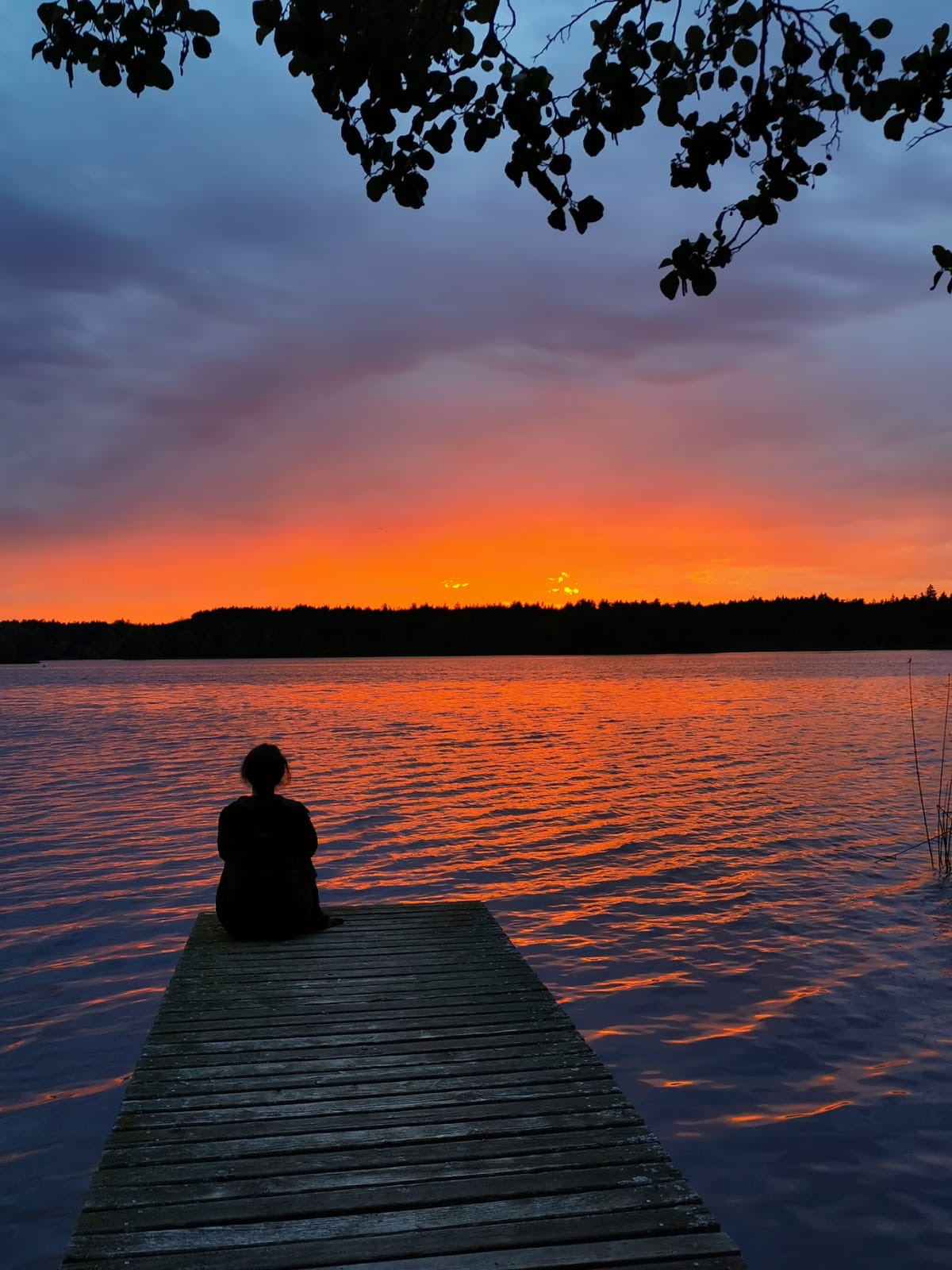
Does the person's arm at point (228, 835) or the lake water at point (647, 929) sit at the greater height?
the person's arm at point (228, 835)

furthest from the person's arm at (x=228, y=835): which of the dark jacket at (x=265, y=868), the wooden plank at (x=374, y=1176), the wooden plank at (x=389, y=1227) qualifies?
the wooden plank at (x=389, y=1227)

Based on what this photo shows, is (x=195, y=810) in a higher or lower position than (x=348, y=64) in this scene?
lower

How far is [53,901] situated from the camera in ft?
44.0

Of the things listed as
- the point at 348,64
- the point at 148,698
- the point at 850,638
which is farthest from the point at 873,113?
the point at 850,638

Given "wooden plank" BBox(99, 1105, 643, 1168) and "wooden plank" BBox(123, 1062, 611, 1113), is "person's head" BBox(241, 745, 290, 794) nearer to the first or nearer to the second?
"wooden plank" BBox(123, 1062, 611, 1113)

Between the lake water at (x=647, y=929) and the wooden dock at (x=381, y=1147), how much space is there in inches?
52.3

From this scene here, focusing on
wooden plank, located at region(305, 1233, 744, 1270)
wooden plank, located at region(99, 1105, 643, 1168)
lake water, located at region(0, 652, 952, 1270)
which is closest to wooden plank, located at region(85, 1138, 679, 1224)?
wooden plank, located at region(99, 1105, 643, 1168)

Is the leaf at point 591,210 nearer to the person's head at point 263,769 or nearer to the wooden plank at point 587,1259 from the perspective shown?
the wooden plank at point 587,1259

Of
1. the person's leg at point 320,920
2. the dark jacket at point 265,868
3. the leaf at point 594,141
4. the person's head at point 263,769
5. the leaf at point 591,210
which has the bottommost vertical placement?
the person's leg at point 320,920

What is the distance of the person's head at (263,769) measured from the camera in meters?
8.42

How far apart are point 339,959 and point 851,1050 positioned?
4.35 metres

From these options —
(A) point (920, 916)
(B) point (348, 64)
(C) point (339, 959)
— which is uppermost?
(B) point (348, 64)

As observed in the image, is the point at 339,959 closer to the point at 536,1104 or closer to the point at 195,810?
the point at 536,1104

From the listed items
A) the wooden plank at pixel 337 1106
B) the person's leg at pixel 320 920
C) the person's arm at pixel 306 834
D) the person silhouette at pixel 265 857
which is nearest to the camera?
the wooden plank at pixel 337 1106
